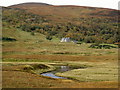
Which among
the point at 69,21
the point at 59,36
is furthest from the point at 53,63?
the point at 69,21

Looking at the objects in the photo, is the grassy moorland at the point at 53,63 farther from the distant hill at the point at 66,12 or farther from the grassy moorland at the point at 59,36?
the distant hill at the point at 66,12

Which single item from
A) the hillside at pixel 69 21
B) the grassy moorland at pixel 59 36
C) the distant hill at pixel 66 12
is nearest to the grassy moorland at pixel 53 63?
the grassy moorland at pixel 59 36

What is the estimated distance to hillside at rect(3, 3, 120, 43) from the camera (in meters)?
122

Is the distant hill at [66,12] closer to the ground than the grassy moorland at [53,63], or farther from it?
farther from it

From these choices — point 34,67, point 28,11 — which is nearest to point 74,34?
point 28,11

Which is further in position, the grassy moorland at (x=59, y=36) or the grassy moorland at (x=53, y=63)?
the grassy moorland at (x=59, y=36)

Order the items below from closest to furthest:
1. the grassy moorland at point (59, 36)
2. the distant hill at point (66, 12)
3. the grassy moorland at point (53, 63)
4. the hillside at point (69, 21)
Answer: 1. the grassy moorland at point (53, 63)
2. the grassy moorland at point (59, 36)
3. the hillside at point (69, 21)
4. the distant hill at point (66, 12)

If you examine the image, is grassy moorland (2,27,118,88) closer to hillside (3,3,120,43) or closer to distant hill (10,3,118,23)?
hillside (3,3,120,43)

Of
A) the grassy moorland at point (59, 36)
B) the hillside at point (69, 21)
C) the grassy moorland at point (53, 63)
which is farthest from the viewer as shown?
the hillside at point (69, 21)

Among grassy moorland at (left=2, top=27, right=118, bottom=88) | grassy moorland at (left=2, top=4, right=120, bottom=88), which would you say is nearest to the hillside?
grassy moorland at (left=2, top=4, right=120, bottom=88)

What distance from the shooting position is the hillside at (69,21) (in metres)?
122

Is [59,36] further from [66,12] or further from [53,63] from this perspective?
[53,63]

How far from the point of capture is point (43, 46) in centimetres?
8556

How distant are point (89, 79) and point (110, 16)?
139 m
